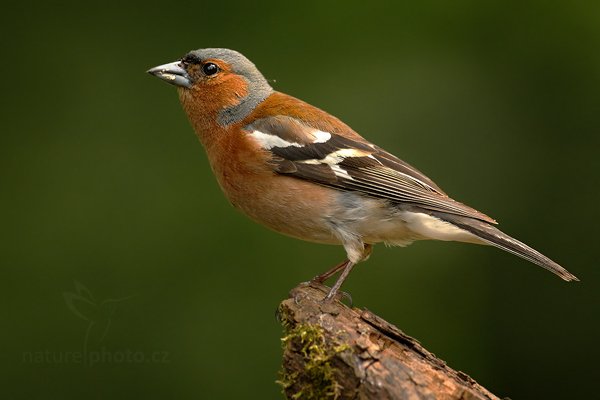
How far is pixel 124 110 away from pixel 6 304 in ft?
5.22

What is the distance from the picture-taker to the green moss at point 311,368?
10.2ft

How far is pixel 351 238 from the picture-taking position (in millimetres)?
4207

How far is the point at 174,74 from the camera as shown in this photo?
15.5ft

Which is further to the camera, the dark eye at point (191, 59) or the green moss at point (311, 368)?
the dark eye at point (191, 59)

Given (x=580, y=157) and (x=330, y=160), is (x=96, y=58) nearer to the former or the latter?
(x=330, y=160)

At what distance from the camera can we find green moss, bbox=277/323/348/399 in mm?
3109

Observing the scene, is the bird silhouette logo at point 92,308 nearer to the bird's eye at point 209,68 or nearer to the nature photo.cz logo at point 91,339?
the nature photo.cz logo at point 91,339

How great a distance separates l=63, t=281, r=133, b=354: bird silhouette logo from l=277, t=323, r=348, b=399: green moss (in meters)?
2.36

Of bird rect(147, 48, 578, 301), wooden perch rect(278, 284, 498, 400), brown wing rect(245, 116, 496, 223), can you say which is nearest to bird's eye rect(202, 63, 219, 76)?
bird rect(147, 48, 578, 301)

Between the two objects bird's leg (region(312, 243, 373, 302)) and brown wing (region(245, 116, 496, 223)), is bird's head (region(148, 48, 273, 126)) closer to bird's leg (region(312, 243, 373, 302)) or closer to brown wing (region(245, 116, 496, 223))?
brown wing (region(245, 116, 496, 223))

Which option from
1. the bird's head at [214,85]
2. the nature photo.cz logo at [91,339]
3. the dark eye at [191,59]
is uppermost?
the dark eye at [191,59]

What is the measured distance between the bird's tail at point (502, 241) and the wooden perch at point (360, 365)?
89 centimetres

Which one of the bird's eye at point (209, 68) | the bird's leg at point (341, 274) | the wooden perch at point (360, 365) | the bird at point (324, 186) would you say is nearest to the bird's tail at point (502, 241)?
the bird at point (324, 186)

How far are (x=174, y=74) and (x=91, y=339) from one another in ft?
6.17
